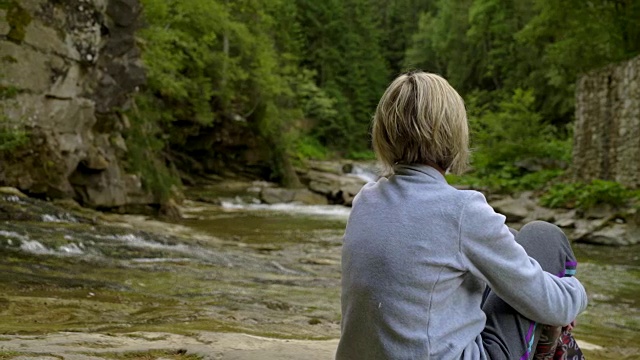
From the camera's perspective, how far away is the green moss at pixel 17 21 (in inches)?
462

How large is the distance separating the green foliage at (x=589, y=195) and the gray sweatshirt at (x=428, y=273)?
13980 mm

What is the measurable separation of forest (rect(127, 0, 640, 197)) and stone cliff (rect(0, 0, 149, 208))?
49.9 inches

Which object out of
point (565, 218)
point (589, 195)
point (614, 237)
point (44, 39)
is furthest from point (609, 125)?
point (44, 39)

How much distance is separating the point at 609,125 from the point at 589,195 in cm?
305

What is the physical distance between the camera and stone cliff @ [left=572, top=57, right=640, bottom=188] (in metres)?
15.9

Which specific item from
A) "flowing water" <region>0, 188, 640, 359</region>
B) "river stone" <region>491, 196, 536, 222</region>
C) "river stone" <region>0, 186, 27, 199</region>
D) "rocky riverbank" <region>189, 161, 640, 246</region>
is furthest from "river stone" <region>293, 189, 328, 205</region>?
"river stone" <region>0, 186, 27, 199</region>

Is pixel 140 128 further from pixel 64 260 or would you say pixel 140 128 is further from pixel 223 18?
pixel 64 260

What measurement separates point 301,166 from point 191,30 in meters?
10.1

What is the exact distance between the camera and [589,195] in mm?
15227

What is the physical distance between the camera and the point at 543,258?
223cm

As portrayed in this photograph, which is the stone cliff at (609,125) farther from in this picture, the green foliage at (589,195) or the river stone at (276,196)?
the river stone at (276,196)

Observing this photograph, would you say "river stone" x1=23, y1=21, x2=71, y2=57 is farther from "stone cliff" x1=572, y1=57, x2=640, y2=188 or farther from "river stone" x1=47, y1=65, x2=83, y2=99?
"stone cliff" x1=572, y1=57, x2=640, y2=188

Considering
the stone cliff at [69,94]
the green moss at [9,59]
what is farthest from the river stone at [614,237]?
the green moss at [9,59]

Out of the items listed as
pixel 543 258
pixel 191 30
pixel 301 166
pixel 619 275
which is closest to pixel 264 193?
pixel 191 30
